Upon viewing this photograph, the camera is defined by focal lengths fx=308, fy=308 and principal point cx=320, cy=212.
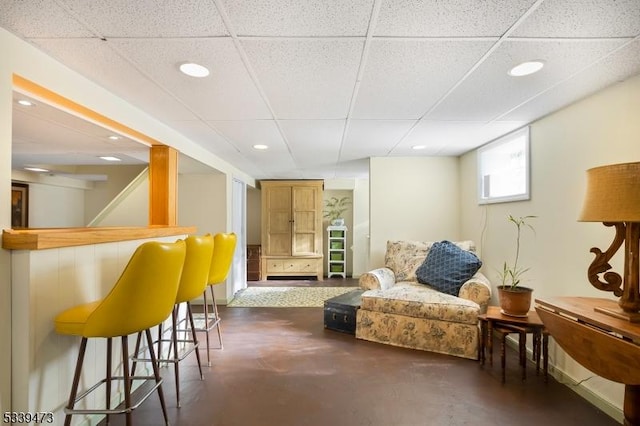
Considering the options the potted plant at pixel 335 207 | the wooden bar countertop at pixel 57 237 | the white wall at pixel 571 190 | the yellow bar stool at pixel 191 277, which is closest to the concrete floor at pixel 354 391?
the yellow bar stool at pixel 191 277

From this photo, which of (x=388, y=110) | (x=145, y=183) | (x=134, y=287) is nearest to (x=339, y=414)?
(x=134, y=287)

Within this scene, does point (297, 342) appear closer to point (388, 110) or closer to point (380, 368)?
point (380, 368)

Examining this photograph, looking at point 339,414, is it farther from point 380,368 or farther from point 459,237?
point 459,237

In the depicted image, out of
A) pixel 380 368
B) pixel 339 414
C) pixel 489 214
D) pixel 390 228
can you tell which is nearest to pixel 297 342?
pixel 380 368

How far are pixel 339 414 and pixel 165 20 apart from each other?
2.23 m

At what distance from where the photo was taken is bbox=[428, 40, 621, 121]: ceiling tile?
1476 millimetres

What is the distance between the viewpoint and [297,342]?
302cm

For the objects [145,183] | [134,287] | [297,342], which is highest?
[145,183]

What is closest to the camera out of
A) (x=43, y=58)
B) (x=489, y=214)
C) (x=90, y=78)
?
(x=43, y=58)

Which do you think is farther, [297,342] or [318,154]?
[318,154]

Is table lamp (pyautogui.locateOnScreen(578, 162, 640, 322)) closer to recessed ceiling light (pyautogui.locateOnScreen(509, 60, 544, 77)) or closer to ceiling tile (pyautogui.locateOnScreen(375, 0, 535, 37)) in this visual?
recessed ceiling light (pyautogui.locateOnScreen(509, 60, 544, 77))

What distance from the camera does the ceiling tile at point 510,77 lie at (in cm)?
148

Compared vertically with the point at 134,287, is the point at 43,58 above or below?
above

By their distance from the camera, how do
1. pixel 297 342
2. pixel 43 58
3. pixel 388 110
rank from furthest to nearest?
pixel 297 342 < pixel 388 110 < pixel 43 58
